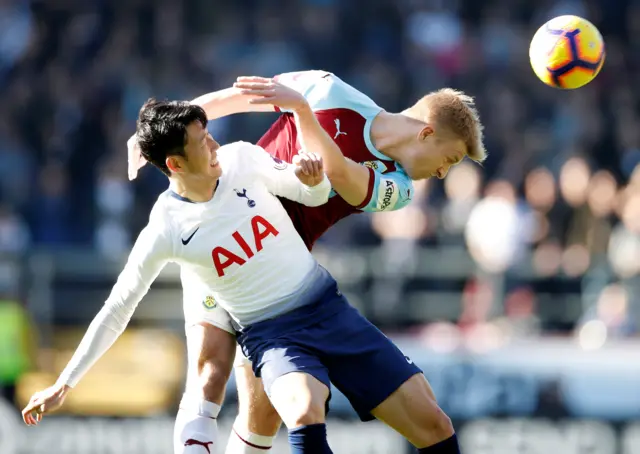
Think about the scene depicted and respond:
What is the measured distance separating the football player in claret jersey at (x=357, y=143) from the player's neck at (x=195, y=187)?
0.55m

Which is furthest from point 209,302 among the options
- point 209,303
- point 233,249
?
point 233,249

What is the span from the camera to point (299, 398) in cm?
571

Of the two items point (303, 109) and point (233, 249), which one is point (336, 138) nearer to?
point (303, 109)

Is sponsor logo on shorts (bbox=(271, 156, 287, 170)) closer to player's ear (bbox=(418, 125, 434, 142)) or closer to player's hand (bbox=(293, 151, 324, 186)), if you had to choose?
player's hand (bbox=(293, 151, 324, 186))

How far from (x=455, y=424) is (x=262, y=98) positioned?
18.3 ft

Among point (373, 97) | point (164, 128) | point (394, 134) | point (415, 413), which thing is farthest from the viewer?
point (373, 97)

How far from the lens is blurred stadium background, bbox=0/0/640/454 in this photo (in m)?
10.8

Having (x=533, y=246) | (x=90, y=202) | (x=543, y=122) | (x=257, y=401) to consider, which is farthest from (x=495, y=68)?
(x=257, y=401)

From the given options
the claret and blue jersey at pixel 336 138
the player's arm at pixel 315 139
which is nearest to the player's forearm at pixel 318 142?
the player's arm at pixel 315 139

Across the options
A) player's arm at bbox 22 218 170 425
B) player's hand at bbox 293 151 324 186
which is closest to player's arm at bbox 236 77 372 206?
player's hand at bbox 293 151 324 186

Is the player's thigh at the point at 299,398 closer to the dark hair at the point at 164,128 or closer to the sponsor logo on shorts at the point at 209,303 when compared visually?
the sponsor logo on shorts at the point at 209,303

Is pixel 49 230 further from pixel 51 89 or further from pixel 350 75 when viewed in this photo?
pixel 350 75

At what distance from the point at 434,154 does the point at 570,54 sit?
3.89ft

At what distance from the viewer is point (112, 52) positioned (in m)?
15.7
